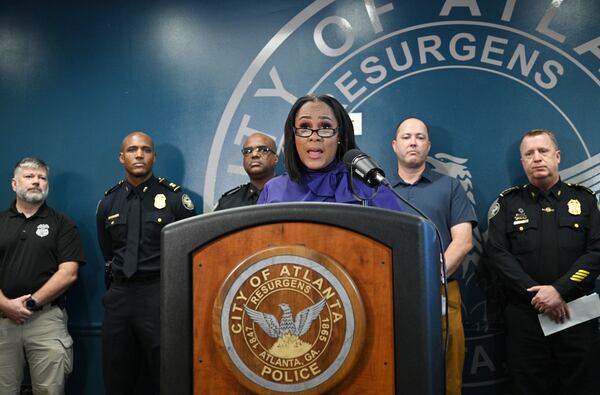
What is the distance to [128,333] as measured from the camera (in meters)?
3.33

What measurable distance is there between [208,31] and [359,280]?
3273mm

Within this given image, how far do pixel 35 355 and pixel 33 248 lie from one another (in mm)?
640

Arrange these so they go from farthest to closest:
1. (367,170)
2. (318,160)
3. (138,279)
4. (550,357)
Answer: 1. (138,279)
2. (550,357)
3. (318,160)
4. (367,170)

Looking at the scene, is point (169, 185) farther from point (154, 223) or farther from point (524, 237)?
point (524, 237)

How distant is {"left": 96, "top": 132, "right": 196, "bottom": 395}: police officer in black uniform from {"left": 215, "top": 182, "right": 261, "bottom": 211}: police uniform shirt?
243 mm

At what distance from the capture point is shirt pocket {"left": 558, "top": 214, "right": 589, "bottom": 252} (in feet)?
9.91

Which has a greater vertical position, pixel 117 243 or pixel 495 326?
pixel 117 243

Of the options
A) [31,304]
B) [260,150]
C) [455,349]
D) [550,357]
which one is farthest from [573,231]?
[31,304]

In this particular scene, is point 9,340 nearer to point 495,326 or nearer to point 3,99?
point 3,99

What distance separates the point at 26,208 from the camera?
144 inches

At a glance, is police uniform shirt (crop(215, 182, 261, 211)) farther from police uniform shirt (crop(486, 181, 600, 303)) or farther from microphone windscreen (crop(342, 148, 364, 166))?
microphone windscreen (crop(342, 148, 364, 166))

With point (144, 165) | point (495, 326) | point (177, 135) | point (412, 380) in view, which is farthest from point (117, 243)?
point (412, 380)

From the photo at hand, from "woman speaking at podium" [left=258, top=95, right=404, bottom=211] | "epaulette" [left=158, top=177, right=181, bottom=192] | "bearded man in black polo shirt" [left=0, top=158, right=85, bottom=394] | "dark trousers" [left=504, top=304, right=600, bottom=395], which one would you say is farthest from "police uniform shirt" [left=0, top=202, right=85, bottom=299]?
"dark trousers" [left=504, top=304, right=600, bottom=395]

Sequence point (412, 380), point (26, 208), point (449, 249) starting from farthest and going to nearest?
point (26, 208) → point (449, 249) → point (412, 380)
